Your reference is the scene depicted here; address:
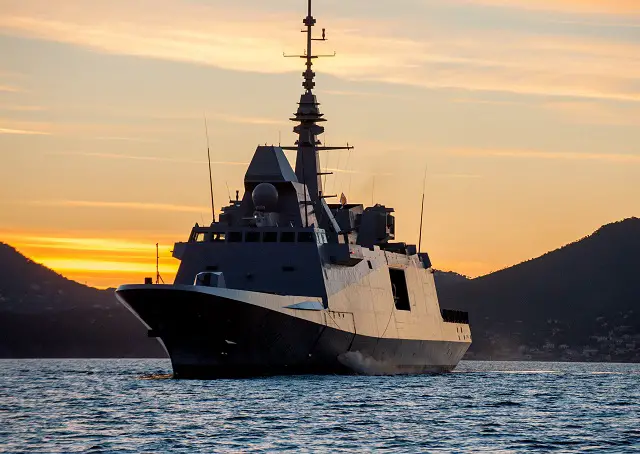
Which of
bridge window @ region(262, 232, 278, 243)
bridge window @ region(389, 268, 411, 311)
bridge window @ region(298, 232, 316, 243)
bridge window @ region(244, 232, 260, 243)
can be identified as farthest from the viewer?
bridge window @ region(389, 268, 411, 311)

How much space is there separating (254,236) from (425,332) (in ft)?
48.5

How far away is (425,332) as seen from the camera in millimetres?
66250

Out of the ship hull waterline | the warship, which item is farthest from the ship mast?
the ship hull waterline

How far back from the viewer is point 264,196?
55.4m

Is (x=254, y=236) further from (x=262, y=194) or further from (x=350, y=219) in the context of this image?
(x=350, y=219)

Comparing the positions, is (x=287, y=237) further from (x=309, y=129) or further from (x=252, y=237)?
(x=309, y=129)

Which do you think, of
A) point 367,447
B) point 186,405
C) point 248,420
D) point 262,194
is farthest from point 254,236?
point 367,447

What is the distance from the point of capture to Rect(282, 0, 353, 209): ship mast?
63.7 metres

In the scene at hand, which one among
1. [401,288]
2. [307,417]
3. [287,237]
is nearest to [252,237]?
[287,237]

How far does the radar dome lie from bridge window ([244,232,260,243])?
49.5 inches

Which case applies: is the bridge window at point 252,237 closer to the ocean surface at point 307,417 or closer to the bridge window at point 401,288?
the ocean surface at point 307,417

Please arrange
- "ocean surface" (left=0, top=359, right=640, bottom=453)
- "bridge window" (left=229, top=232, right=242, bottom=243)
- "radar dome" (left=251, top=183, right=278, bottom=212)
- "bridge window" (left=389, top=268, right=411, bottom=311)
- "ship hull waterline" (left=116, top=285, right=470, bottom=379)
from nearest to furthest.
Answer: "ocean surface" (left=0, top=359, right=640, bottom=453) < "ship hull waterline" (left=116, top=285, right=470, bottom=379) < "bridge window" (left=229, top=232, right=242, bottom=243) < "radar dome" (left=251, top=183, right=278, bottom=212) < "bridge window" (left=389, top=268, right=411, bottom=311)

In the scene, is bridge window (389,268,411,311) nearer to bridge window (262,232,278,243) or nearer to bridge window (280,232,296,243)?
bridge window (280,232,296,243)

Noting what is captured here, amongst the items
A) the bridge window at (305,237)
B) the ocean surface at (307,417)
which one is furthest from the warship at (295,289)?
the ocean surface at (307,417)
